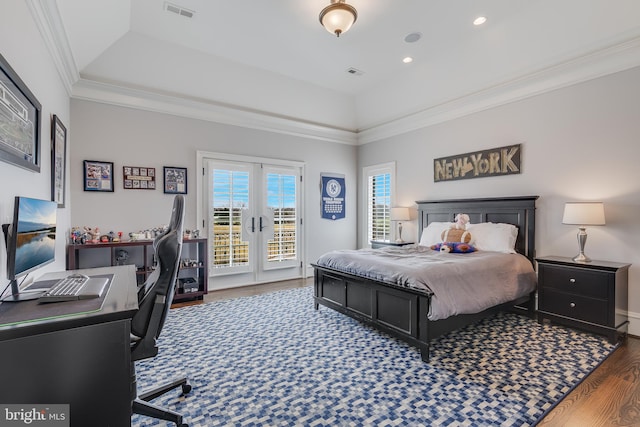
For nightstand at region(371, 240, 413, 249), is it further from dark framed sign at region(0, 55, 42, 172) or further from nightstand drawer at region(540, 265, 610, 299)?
dark framed sign at region(0, 55, 42, 172)

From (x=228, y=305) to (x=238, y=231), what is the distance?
54.1 inches

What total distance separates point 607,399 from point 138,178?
5.38 metres

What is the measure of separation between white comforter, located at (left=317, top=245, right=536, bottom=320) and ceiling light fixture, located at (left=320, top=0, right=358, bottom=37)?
7.99ft

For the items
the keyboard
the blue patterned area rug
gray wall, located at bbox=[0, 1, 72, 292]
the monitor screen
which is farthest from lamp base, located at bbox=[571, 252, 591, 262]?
gray wall, located at bbox=[0, 1, 72, 292]

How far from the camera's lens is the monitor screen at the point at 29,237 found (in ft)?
4.91

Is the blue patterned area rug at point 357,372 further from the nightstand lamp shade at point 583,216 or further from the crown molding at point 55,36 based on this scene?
the crown molding at point 55,36

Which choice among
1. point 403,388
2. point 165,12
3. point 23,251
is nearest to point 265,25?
point 165,12

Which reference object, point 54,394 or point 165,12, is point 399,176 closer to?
point 165,12

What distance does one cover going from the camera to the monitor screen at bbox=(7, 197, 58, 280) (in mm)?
1496

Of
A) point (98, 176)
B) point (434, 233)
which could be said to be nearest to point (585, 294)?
point (434, 233)

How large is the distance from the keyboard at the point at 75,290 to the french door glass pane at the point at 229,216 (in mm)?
3015

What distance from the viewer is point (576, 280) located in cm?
320

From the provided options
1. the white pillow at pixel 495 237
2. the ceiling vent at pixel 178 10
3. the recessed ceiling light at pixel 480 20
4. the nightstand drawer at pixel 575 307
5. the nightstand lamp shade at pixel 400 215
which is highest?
the ceiling vent at pixel 178 10

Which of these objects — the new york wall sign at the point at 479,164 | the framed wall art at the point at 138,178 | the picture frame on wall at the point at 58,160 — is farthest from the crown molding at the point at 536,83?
the picture frame on wall at the point at 58,160
